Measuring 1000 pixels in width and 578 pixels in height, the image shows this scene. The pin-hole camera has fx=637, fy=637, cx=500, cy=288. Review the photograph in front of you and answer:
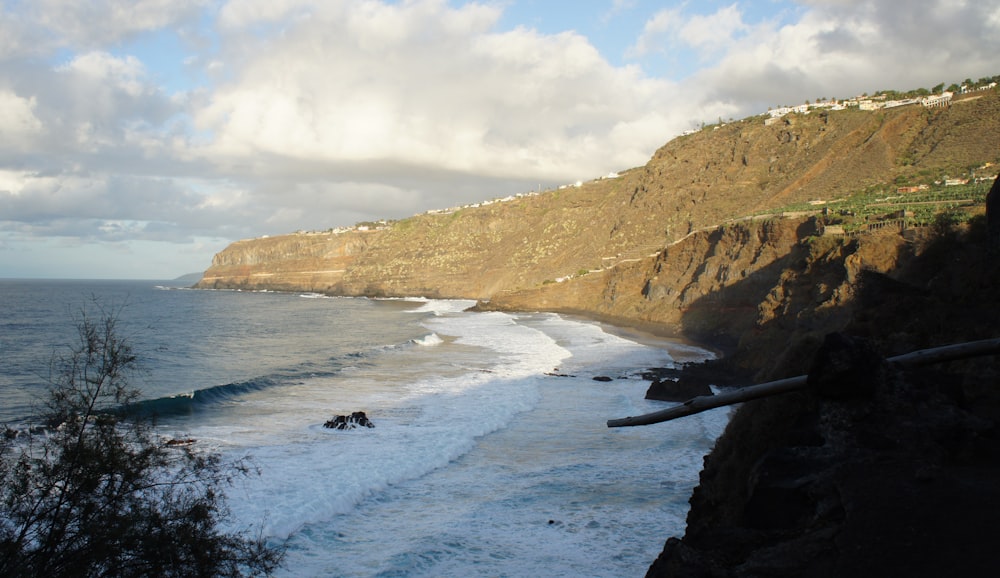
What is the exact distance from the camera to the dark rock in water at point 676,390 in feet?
63.7

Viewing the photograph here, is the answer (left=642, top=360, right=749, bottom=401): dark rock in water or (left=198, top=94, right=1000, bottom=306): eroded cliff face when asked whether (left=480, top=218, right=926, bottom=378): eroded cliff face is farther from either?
(left=198, top=94, right=1000, bottom=306): eroded cliff face

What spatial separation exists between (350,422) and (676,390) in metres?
9.82

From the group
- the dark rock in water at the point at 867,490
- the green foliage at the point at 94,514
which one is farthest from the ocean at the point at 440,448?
the dark rock in water at the point at 867,490

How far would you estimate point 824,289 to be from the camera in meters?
24.7

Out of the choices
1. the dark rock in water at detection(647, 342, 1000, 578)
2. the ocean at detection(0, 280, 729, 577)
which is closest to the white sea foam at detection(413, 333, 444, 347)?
the ocean at detection(0, 280, 729, 577)

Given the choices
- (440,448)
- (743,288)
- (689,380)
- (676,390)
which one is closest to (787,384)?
(440,448)

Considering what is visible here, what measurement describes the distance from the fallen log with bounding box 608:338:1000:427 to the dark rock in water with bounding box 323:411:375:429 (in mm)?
12222

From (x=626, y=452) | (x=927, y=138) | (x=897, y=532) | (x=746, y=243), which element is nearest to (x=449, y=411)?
(x=626, y=452)

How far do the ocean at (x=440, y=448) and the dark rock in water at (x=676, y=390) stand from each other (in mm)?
778

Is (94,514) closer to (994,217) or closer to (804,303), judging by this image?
(994,217)

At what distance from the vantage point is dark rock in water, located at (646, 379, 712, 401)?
764 inches

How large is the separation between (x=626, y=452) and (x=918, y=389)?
8.98 meters

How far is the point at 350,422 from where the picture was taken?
55.4 feet

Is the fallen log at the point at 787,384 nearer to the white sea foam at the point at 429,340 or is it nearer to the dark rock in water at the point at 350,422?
the dark rock in water at the point at 350,422
